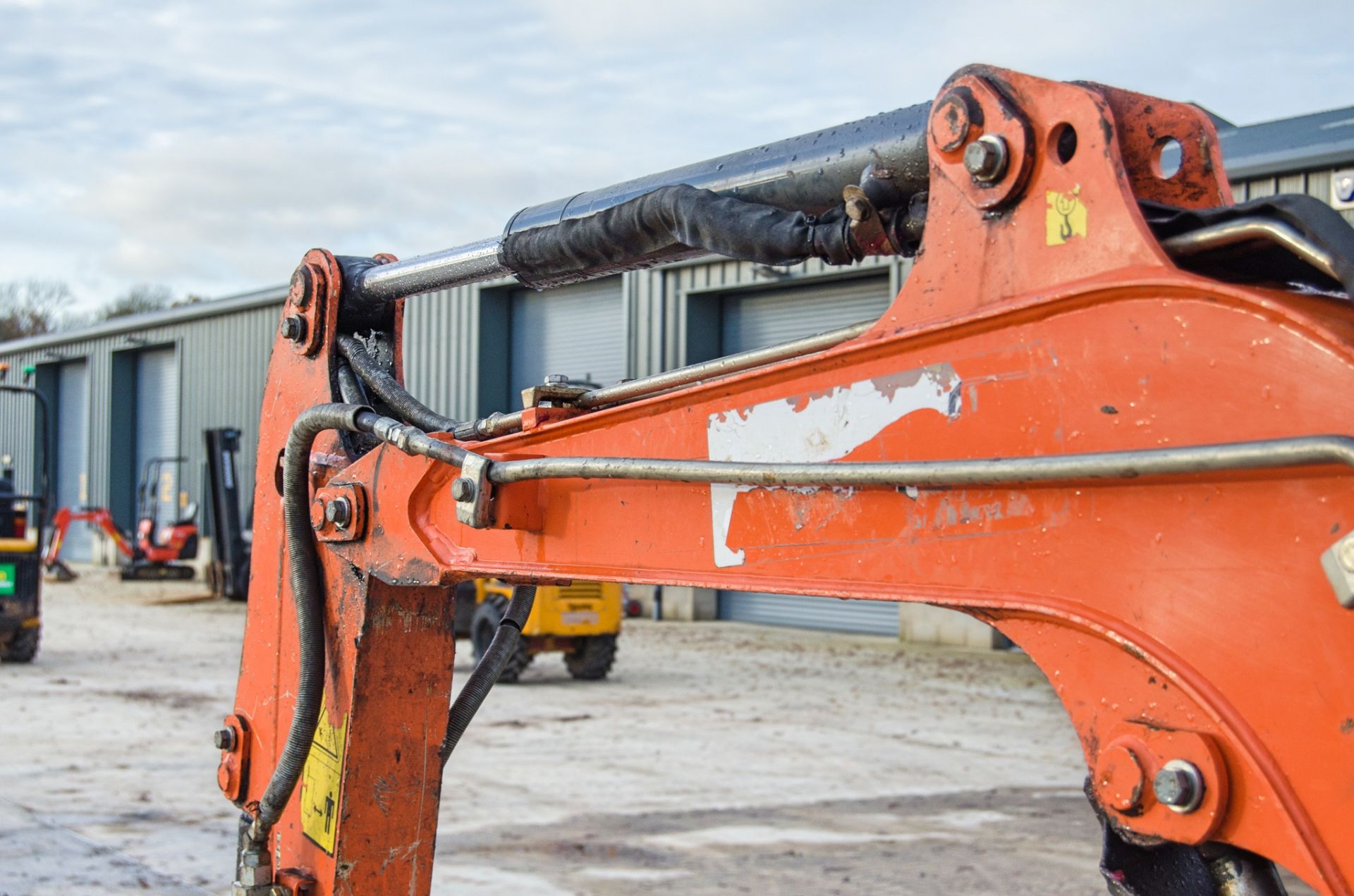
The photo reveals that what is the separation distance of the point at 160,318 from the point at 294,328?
81.2ft

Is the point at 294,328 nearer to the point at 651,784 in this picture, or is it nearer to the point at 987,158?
the point at 987,158

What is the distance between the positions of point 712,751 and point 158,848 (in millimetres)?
3018

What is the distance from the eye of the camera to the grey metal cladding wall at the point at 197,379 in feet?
75.0

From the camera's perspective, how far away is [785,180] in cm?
190

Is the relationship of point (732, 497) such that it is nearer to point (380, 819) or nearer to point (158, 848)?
point (380, 819)

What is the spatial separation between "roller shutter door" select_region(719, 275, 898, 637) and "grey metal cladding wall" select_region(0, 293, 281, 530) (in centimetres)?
876

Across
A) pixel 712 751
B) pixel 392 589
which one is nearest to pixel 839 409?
pixel 392 589

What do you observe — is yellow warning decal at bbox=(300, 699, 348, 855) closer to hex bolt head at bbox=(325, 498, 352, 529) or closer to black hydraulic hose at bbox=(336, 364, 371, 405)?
hex bolt head at bbox=(325, 498, 352, 529)

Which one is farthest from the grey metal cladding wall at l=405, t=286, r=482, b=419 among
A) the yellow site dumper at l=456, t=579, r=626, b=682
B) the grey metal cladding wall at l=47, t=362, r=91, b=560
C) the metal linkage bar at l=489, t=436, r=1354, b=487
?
the metal linkage bar at l=489, t=436, r=1354, b=487

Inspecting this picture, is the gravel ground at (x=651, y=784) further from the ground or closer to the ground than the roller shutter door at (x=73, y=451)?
closer to the ground

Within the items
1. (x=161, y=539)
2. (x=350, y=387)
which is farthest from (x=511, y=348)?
(x=350, y=387)

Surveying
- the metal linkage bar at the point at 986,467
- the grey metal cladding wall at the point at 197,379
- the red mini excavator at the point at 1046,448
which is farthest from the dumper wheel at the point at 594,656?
the grey metal cladding wall at the point at 197,379

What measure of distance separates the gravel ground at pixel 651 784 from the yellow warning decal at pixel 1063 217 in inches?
144

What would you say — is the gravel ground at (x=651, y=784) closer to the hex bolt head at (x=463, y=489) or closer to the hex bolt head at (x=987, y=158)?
the hex bolt head at (x=463, y=489)
